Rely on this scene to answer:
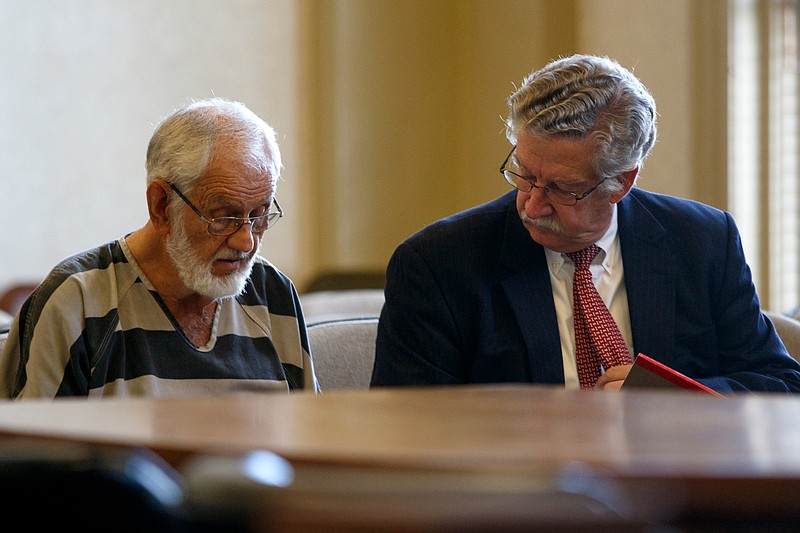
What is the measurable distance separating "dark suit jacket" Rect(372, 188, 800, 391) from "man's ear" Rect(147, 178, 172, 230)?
541mm

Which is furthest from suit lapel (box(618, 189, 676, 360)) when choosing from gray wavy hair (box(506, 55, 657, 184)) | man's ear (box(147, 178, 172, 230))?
man's ear (box(147, 178, 172, 230))

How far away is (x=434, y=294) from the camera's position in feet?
8.33

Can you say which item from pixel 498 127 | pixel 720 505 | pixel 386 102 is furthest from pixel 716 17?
pixel 720 505

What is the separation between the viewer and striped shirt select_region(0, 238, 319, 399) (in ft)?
7.45

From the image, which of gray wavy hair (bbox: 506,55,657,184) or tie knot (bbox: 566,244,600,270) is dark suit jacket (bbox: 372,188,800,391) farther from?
gray wavy hair (bbox: 506,55,657,184)

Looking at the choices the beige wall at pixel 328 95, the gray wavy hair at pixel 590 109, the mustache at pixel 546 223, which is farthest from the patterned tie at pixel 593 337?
the beige wall at pixel 328 95

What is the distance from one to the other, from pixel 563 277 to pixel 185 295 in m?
0.90

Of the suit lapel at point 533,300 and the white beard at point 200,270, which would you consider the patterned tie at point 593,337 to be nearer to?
Result: the suit lapel at point 533,300

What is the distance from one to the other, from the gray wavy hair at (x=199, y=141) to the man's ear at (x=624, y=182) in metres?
0.83

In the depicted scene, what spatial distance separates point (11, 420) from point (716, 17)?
16.7 ft

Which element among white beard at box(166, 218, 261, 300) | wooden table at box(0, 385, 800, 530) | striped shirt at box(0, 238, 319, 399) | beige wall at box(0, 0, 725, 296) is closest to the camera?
wooden table at box(0, 385, 800, 530)

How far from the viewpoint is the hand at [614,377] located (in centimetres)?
230

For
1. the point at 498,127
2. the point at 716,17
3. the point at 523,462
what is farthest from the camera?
the point at 498,127

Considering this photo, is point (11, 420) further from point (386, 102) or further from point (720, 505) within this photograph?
Result: point (386, 102)
